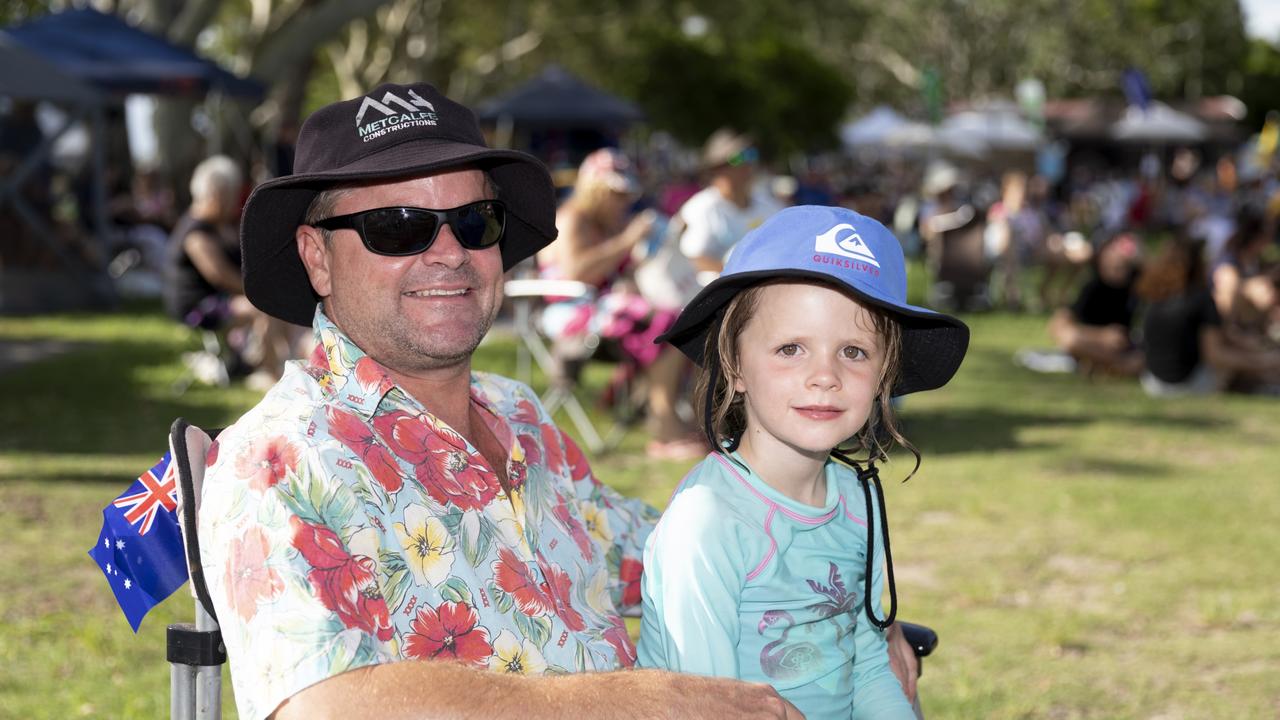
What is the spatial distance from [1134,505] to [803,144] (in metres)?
42.1

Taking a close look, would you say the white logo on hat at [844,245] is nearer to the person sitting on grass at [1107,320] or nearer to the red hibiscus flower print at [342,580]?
the red hibiscus flower print at [342,580]

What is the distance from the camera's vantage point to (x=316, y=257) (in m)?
2.65

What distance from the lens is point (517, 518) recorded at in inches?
97.5

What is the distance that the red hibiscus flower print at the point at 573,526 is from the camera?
8.86 ft

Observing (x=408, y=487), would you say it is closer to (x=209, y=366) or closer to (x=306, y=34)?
(x=209, y=366)

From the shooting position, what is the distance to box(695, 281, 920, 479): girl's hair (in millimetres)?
2596

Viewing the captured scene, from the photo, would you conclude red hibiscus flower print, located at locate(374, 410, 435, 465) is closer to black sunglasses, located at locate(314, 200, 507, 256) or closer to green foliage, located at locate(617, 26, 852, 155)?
black sunglasses, located at locate(314, 200, 507, 256)

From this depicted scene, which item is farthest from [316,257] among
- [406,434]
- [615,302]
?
[615,302]

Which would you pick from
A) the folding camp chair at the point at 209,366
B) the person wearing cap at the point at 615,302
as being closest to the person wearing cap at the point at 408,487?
the person wearing cap at the point at 615,302

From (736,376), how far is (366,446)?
73 cm

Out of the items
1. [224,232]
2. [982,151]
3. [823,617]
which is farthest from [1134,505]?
[982,151]

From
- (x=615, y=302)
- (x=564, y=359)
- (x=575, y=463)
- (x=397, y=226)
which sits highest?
(x=397, y=226)

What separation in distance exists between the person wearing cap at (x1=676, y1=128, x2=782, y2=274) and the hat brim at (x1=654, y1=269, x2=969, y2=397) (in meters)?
5.44

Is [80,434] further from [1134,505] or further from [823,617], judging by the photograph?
[823,617]
